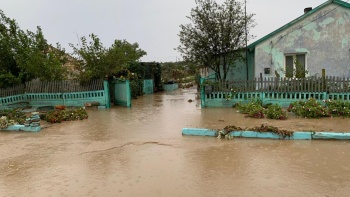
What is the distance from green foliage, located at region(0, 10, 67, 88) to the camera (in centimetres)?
1537

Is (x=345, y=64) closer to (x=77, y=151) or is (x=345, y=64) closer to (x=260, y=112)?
(x=260, y=112)

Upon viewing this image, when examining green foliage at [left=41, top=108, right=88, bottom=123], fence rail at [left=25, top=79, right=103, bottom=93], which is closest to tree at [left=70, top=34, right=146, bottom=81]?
fence rail at [left=25, top=79, right=103, bottom=93]

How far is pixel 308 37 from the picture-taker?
14.6m

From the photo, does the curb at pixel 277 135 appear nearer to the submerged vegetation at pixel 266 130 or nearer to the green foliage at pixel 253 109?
the submerged vegetation at pixel 266 130

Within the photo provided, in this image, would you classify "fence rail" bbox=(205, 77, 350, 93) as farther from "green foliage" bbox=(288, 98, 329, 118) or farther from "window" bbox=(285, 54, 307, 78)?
"green foliage" bbox=(288, 98, 329, 118)

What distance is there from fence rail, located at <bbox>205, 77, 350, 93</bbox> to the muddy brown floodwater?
3.44 metres

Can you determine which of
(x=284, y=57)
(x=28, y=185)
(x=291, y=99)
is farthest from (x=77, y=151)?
(x=284, y=57)

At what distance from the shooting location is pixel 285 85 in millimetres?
12891

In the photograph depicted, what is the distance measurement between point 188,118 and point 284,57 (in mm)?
7352

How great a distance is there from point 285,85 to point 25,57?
554 inches

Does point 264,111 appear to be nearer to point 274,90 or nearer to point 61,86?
point 274,90

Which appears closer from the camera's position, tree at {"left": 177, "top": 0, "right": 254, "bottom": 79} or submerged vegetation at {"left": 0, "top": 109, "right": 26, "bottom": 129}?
submerged vegetation at {"left": 0, "top": 109, "right": 26, "bottom": 129}

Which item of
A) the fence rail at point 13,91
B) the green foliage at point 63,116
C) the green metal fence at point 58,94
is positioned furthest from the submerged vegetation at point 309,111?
the fence rail at point 13,91

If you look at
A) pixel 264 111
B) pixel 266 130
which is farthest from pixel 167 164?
pixel 264 111
